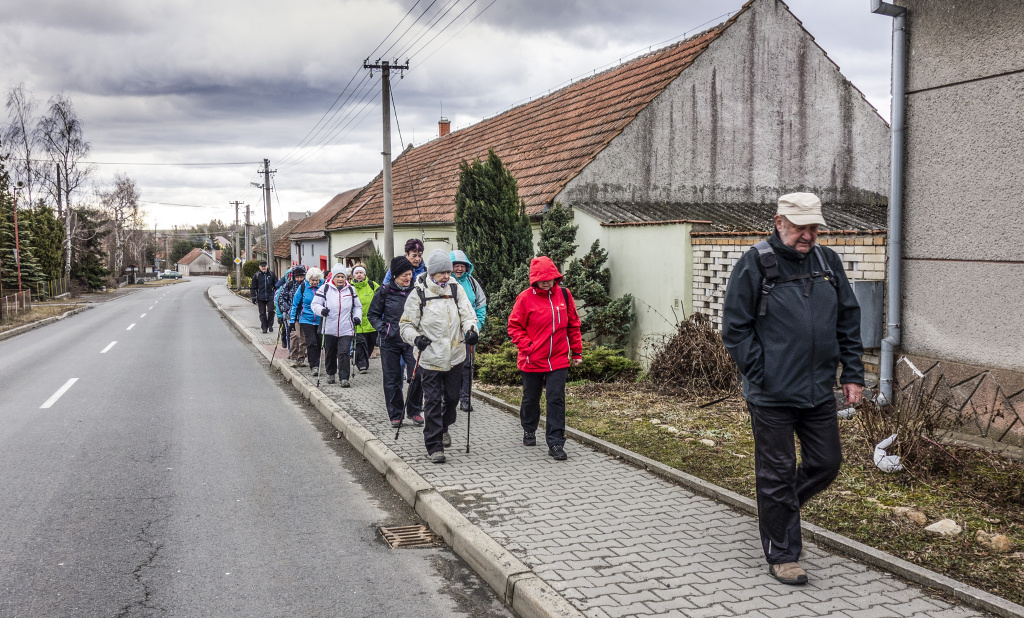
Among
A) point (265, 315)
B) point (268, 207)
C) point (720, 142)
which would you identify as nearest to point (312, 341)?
point (720, 142)

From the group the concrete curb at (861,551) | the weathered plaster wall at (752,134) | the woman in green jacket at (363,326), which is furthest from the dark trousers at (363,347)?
the concrete curb at (861,551)

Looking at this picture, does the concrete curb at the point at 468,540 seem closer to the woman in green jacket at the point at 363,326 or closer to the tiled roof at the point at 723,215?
the woman in green jacket at the point at 363,326

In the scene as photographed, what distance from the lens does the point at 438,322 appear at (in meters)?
6.76

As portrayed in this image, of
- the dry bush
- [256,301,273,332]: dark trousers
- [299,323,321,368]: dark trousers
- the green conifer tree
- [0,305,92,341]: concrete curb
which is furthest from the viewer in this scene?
[0,305,92,341]: concrete curb

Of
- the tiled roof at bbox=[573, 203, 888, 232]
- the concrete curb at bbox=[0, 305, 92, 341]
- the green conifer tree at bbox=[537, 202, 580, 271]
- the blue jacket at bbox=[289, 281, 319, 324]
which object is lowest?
the concrete curb at bbox=[0, 305, 92, 341]

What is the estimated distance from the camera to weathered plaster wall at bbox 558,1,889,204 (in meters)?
14.9

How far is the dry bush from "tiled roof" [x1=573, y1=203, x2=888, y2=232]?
309 cm

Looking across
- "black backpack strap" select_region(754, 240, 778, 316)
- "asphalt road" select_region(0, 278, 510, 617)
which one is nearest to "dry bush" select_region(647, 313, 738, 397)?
"asphalt road" select_region(0, 278, 510, 617)

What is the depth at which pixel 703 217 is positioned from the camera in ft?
45.9

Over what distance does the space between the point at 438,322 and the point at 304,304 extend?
20.1 feet

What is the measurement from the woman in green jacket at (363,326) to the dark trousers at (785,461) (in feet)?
24.9

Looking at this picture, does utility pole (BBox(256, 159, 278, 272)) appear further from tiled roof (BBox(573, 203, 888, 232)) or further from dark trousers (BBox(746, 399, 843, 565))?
dark trousers (BBox(746, 399, 843, 565))

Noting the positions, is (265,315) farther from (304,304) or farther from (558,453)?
(558,453)

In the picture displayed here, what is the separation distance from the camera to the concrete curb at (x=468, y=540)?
3.85 meters
